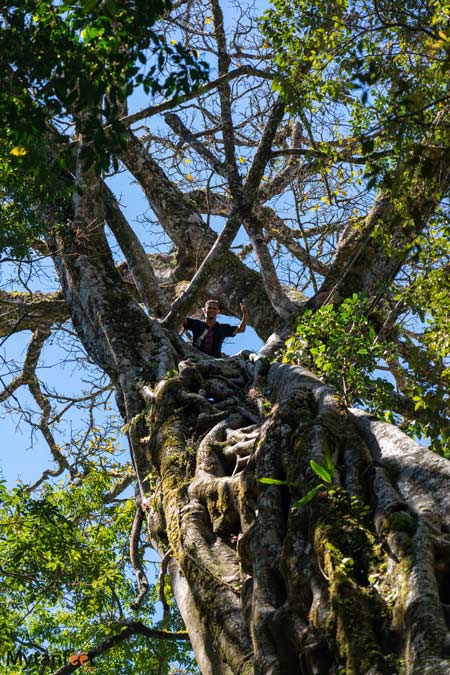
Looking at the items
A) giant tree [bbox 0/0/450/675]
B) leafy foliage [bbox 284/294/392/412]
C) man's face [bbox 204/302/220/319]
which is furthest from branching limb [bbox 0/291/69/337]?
leafy foliage [bbox 284/294/392/412]

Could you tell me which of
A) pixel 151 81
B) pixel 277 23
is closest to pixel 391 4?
pixel 277 23

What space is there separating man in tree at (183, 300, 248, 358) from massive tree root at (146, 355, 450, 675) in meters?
2.88

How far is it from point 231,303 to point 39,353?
3199 millimetres

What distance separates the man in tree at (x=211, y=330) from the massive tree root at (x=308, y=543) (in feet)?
9.44

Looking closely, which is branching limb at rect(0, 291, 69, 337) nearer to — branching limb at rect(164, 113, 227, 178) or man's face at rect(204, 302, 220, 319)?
man's face at rect(204, 302, 220, 319)

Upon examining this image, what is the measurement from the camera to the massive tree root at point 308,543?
2.96 m

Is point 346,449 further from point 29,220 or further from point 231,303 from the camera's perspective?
point 231,303

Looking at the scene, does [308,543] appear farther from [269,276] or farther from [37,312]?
[37,312]

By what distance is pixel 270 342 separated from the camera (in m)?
8.00

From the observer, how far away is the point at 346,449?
4363 millimetres

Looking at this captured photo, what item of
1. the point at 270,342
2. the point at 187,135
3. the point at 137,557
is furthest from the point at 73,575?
the point at 187,135

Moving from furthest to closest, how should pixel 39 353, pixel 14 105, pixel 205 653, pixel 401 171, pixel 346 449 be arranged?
pixel 39 353
pixel 401 171
pixel 14 105
pixel 346 449
pixel 205 653

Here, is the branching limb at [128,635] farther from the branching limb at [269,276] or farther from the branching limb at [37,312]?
the branching limb at [37,312]

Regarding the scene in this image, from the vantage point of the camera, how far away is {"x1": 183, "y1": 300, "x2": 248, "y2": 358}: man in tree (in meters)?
8.69
